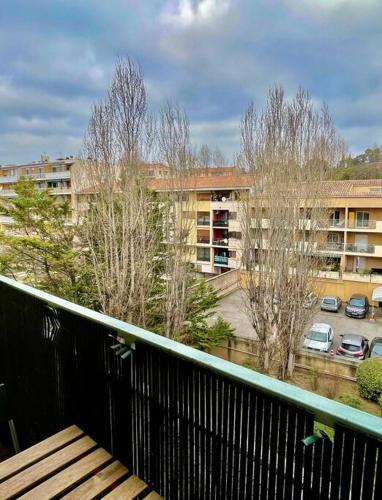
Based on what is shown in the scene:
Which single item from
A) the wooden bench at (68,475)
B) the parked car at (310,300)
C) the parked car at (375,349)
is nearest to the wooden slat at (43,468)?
the wooden bench at (68,475)

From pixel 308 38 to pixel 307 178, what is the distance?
488cm

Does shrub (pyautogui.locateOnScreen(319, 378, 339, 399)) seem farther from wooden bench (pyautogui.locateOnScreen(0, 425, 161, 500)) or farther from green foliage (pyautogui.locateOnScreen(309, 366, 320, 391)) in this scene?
wooden bench (pyautogui.locateOnScreen(0, 425, 161, 500))

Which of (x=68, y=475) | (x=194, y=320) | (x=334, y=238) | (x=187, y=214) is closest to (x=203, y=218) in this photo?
(x=334, y=238)

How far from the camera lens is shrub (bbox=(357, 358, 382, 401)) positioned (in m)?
8.45

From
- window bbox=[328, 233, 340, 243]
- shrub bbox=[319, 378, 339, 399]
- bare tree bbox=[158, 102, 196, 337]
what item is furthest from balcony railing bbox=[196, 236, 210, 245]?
shrub bbox=[319, 378, 339, 399]

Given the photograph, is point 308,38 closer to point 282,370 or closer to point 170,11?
→ point 170,11

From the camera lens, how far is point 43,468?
4.69ft

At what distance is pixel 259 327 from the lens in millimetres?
9969

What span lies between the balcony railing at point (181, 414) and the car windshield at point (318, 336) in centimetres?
1102

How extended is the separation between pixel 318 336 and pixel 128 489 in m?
11.5

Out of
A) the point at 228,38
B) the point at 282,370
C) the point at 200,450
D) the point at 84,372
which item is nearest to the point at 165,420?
the point at 200,450

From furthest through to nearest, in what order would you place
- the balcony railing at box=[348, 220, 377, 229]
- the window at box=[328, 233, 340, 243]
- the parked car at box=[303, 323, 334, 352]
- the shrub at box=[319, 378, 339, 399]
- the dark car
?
the window at box=[328, 233, 340, 243] < the balcony railing at box=[348, 220, 377, 229] < the dark car < the parked car at box=[303, 323, 334, 352] < the shrub at box=[319, 378, 339, 399]

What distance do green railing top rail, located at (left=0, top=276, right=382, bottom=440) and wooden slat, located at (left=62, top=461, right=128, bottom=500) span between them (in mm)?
628

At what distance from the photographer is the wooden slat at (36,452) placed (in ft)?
4.73
